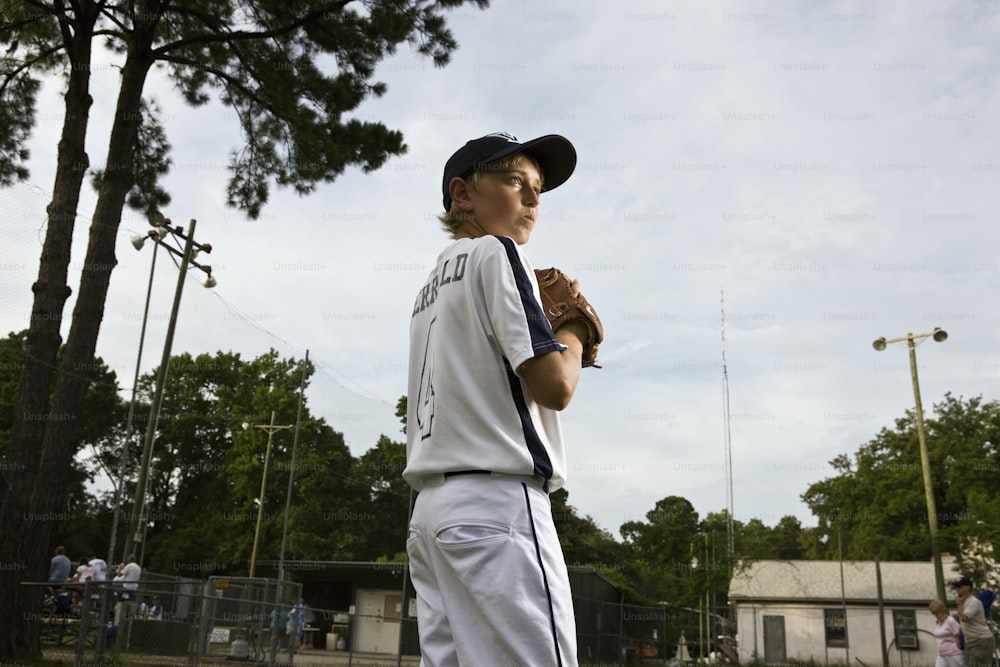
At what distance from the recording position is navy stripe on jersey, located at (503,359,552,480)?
1.56 meters

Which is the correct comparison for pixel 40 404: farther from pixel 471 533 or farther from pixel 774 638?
pixel 774 638

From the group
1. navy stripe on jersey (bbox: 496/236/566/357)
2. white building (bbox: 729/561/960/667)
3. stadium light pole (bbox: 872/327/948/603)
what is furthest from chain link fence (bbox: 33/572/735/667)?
white building (bbox: 729/561/960/667)

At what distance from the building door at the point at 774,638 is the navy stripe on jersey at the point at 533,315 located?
31.4 metres

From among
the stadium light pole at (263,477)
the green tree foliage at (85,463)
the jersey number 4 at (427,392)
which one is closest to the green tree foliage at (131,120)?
the jersey number 4 at (427,392)

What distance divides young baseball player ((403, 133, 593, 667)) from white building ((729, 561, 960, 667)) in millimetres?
29249

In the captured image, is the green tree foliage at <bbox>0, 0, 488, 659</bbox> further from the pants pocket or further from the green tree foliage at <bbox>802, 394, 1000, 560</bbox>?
the green tree foliage at <bbox>802, 394, 1000, 560</bbox>

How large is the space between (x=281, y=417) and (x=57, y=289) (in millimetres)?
28781

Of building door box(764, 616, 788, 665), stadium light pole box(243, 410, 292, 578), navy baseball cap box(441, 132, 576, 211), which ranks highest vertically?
stadium light pole box(243, 410, 292, 578)

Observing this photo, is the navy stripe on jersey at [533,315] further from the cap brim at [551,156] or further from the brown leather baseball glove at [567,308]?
the cap brim at [551,156]

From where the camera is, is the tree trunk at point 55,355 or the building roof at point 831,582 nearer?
the tree trunk at point 55,355

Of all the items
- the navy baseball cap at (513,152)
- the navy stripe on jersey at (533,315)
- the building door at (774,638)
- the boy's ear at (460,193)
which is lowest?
the building door at (774,638)

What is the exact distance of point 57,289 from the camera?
10.2 meters

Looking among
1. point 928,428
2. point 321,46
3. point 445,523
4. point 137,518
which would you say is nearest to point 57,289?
point 321,46

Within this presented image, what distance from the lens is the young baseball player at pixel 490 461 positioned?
1438mm
